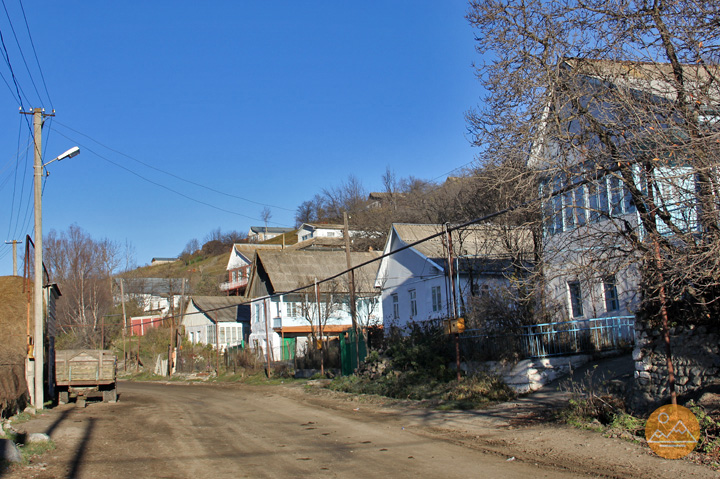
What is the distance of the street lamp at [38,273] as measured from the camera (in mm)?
17297

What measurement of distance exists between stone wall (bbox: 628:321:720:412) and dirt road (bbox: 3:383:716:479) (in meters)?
1.30

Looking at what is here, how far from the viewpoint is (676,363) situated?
9773 millimetres

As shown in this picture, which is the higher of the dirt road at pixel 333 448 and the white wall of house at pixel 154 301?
the white wall of house at pixel 154 301

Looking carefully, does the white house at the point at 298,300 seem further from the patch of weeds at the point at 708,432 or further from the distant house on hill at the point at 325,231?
the distant house on hill at the point at 325,231

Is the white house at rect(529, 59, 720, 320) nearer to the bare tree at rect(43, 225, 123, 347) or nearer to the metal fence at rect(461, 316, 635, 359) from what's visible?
the metal fence at rect(461, 316, 635, 359)

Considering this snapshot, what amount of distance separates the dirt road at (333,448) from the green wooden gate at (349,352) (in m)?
8.26

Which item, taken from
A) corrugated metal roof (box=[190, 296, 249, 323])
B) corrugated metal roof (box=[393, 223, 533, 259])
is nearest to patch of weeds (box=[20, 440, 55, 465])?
corrugated metal roof (box=[393, 223, 533, 259])

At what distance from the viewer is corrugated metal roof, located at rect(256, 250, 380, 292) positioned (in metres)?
41.6

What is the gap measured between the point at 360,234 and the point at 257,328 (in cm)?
2143

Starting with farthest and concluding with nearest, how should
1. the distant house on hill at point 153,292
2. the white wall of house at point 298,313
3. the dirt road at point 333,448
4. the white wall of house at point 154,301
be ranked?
the white wall of house at point 154,301 → the distant house on hill at point 153,292 → the white wall of house at point 298,313 → the dirt road at point 333,448

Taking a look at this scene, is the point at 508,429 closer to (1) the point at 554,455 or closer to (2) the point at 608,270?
(1) the point at 554,455

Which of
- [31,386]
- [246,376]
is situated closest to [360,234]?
[246,376]

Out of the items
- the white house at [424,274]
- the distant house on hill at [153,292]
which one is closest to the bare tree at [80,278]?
the distant house on hill at [153,292]

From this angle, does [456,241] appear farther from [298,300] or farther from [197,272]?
[197,272]
